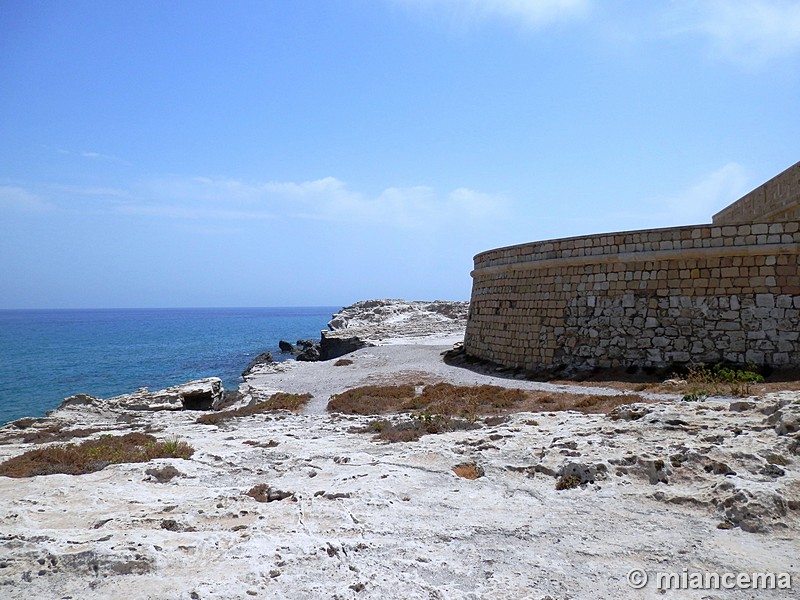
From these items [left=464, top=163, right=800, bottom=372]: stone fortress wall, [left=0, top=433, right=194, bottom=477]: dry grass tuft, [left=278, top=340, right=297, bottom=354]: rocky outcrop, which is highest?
[left=464, top=163, right=800, bottom=372]: stone fortress wall

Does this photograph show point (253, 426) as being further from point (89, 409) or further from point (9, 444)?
point (89, 409)

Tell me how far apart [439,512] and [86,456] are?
16.6ft

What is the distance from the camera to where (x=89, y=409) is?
50.8ft

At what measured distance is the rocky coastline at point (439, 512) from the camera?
434 cm

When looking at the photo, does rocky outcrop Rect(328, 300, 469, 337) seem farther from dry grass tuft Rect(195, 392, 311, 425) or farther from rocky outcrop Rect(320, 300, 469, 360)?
dry grass tuft Rect(195, 392, 311, 425)

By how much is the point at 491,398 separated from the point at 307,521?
24.5 ft

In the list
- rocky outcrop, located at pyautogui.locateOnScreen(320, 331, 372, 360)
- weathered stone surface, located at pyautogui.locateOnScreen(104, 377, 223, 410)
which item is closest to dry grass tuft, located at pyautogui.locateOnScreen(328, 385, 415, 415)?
weathered stone surface, located at pyautogui.locateOnScreen(104, 377, 223, 410)

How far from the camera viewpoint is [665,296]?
15.5 metres

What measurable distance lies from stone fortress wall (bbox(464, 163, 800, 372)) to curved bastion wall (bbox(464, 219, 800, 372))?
1.0 inches

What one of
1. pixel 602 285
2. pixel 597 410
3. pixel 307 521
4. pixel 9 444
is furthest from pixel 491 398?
pixel 9 444

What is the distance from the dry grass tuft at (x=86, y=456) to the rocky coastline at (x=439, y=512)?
0.87ft

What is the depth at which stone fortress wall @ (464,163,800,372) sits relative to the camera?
561 inches

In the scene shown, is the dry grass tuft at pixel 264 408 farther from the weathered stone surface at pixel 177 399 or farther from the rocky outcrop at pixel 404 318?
the rocky outcrop at pixel 404 318

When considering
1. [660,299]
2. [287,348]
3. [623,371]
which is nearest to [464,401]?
[623,371]
